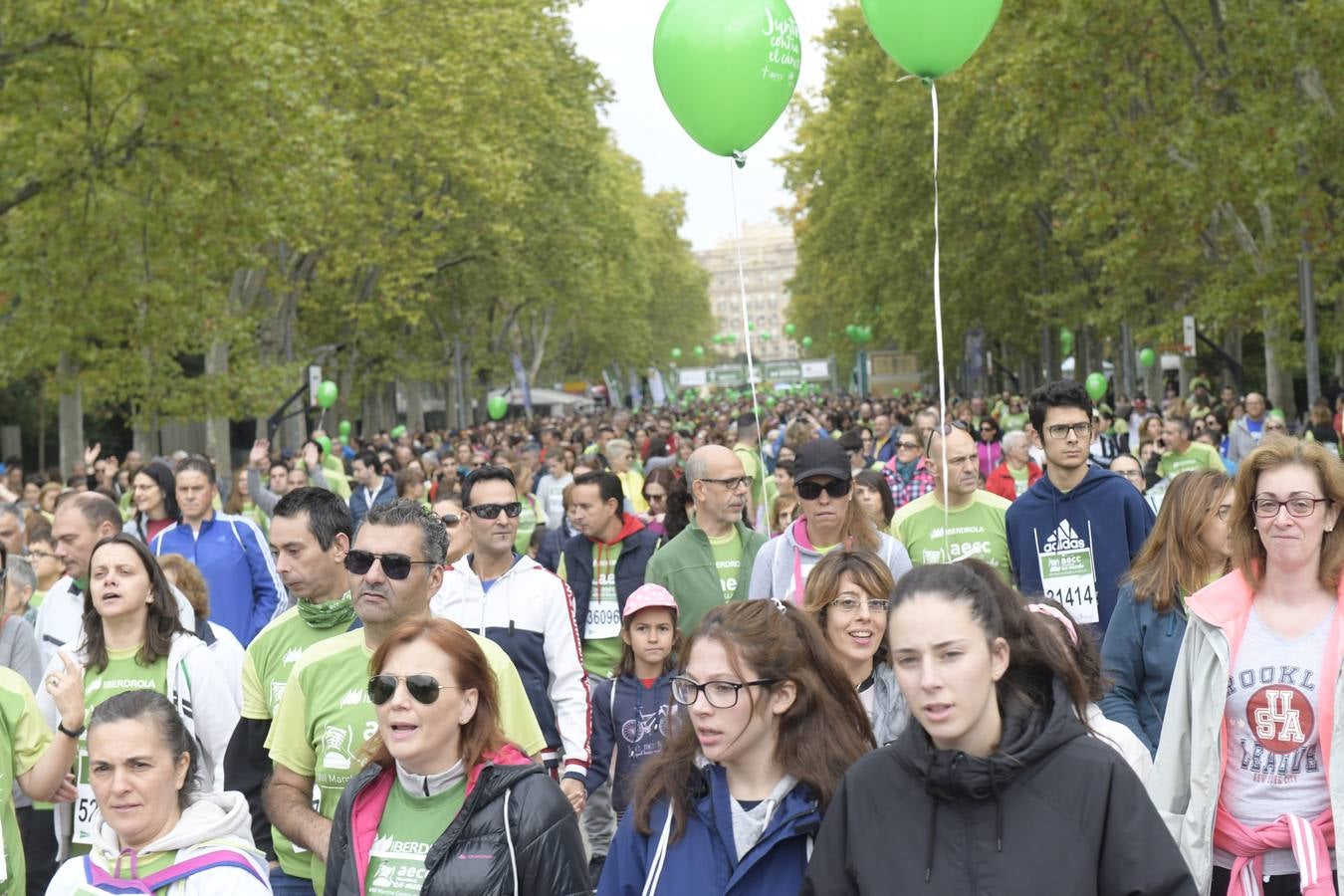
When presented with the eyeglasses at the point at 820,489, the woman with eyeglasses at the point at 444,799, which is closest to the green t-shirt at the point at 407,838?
the woman with eyeglasses at the point at 444,799

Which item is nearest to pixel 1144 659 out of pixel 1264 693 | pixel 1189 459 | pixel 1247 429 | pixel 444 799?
pixel 1264 693

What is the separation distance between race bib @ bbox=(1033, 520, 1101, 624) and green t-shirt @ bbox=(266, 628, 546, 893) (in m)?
2.97

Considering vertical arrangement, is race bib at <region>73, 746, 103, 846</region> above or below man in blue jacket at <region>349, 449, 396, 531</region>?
below

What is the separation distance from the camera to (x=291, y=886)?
16.1 feet

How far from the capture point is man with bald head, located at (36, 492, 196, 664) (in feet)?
24.9

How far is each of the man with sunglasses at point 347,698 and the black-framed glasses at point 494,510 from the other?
1.85m

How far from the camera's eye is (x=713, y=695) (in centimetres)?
378

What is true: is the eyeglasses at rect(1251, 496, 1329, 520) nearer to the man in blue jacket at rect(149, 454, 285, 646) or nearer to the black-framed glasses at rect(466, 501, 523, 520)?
the black-framed glasses at rect(466, 501, 523, 520)

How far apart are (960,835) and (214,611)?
19.8 ft

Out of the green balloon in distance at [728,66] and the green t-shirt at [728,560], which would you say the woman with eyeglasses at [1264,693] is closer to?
the green t-shirt at [728,560]

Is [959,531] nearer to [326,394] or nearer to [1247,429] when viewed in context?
[1247,429]

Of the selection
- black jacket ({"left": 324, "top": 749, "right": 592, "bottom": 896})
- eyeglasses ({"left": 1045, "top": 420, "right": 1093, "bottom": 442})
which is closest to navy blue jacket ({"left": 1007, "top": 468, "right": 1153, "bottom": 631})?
eyeglasses ({"left": 1045, "top": 420, "right": 1093, "bottom": 442})

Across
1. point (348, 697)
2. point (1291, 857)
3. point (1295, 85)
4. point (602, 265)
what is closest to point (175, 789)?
point (348, 697)

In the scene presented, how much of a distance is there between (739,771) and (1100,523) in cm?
362
